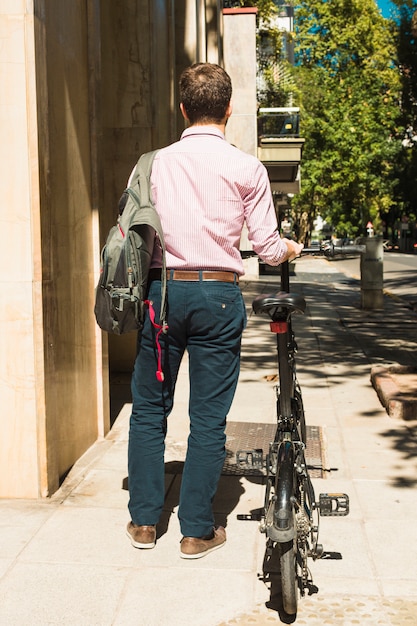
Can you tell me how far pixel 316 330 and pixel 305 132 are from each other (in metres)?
41.8

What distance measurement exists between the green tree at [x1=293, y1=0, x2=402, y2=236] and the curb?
147 feet

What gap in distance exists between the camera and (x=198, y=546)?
12.9 feet

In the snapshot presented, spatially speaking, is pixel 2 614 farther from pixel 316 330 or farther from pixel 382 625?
pixel 316 330

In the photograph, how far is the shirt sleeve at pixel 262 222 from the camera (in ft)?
12.1

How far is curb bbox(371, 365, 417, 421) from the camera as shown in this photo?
22.2ft

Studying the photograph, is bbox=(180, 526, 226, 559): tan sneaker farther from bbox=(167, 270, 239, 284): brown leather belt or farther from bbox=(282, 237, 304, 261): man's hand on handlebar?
bbox=(282, 237, 304, 261): man's hand on handlebar

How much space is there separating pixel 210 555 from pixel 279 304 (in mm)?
1289

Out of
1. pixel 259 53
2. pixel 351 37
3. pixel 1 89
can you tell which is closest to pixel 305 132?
pixel 351 37

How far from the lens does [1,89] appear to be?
441cm

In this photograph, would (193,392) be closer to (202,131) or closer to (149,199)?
(149,199)

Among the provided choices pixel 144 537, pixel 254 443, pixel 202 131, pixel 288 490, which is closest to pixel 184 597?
pixel 144 537

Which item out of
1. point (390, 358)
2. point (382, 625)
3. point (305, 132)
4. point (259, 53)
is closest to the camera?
point (382, 625)

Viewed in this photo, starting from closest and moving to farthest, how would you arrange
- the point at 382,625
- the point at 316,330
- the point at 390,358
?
the point at 382,625
the point at 390,358
the point at 316,330

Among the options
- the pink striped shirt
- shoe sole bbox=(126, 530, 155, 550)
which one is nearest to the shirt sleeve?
the pink striped shirt
